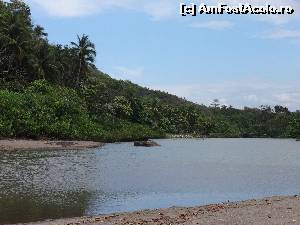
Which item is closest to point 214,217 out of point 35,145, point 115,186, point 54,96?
point 115,186

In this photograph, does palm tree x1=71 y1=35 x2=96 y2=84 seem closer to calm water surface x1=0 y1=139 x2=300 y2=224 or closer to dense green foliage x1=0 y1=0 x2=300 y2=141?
dense green foliage x1=0 y1=0 x2=300 y2=141

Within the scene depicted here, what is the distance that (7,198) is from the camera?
24672mm

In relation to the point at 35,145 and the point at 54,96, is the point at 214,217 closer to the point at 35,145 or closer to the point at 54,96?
the point at 35,145

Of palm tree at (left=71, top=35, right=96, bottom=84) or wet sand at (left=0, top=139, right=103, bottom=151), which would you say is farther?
palm tree at (left=71, top=35, right=96, bottom=84)

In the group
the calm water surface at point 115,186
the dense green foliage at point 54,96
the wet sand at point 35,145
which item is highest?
the dense green foliage at point 54,96

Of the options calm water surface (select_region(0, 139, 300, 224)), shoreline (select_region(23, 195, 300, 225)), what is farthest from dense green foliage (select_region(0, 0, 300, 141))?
shoreline (select_region(23, 195, 300, 225))

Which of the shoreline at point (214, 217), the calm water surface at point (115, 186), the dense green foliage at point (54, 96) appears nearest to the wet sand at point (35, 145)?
the dense green foliage at point (54, 96)

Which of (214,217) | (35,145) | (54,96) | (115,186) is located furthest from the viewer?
(54,96)

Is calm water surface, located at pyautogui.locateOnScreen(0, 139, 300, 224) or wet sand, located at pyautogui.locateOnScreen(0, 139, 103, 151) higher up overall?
wet sand, located at pyautogui.locateOnScreen(0, 139, 103, 151)

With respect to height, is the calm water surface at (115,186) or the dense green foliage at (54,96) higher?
the dense green foliage at (54,96)

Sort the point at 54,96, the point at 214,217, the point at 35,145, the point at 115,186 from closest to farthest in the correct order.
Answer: the point at 214,217
the point at 115,186
the point at 35,145
the point at 54,96

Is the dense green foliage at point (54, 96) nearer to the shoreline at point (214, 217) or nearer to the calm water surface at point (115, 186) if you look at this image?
the calm water surface at point (115, 186)

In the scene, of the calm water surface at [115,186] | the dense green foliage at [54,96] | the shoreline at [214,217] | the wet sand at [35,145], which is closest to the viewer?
the shoreline at [214,217]

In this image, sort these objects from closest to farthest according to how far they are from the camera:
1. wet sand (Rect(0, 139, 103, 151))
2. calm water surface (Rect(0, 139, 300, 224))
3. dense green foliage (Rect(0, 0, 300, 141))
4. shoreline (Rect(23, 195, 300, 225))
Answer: shoreline (Rect(23, 195, 300, 225)) → calm water surface (Rect(0, 139, 300, 224)) → wet sand (Rect(0, 139, 103, 151)) → dense green foliage (Rect(0, 0, 300, 141))
